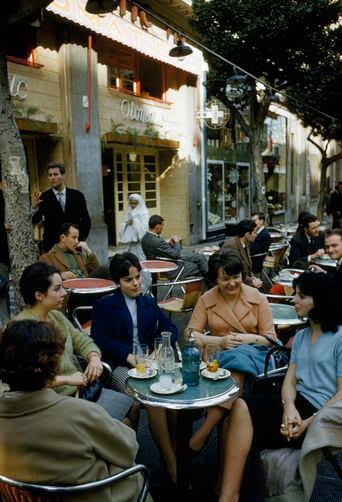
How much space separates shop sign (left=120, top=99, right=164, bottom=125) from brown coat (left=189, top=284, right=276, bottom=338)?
9.19 m

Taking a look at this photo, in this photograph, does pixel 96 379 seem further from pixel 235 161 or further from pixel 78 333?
pixel 235 161

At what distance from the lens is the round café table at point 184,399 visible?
249 centimetres

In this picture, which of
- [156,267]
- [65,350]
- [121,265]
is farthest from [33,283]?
[156,267]

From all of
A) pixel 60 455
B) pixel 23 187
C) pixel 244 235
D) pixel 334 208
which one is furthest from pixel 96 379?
pixel 334 208

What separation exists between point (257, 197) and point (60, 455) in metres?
12.4

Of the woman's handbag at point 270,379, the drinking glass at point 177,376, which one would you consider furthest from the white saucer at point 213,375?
the woman's handbag at point 270,379

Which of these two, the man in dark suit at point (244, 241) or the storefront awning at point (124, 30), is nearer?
the man in dark suit at point (244, 241)

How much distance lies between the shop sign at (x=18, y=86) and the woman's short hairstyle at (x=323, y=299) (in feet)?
24.1

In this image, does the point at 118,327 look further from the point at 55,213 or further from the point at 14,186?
the point at 55,213

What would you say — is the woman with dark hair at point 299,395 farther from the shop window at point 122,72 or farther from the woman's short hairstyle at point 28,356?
the shop window at point 122,72

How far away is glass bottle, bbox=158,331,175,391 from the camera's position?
2.65m

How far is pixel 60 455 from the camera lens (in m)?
1.80

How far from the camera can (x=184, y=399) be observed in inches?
98.8

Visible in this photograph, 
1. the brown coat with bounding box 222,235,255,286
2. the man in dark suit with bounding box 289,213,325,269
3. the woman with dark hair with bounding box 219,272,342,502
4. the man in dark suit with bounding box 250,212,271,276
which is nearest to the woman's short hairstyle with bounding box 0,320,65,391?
the woman with dark hair with bounding box 219,272,342,502
